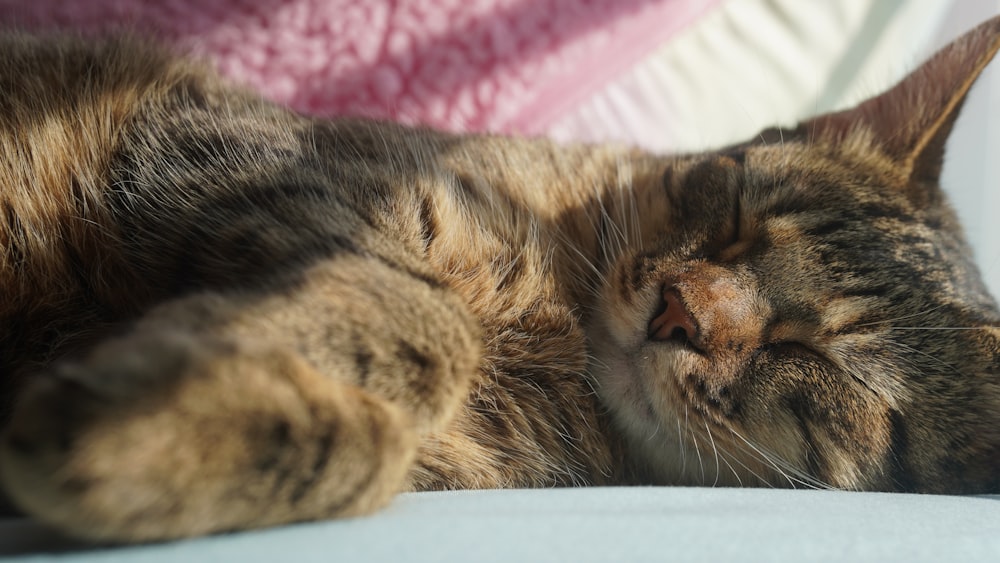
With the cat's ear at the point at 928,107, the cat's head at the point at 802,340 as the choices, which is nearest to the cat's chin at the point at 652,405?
the cat's head at the point at 802,340

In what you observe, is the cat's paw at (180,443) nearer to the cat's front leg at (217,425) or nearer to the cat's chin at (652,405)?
the cat's front leg at (217,425)

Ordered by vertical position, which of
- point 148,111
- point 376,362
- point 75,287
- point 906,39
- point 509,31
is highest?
point 906,39

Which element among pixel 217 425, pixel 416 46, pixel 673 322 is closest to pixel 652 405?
pixel 673 322

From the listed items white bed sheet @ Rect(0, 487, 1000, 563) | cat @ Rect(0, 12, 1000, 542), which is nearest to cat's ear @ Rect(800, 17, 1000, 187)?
cat @ Rect(0, 12, 1000, 542)

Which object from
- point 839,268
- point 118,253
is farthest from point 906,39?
point 118,253

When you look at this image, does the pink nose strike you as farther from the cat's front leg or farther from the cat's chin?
the cat's front leg

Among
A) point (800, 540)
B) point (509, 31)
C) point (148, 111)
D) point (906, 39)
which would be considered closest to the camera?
point (800, 540)

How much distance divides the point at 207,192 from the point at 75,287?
0.24 m

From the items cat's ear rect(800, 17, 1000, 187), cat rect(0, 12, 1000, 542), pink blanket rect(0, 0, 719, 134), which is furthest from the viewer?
pink blanket rect(0, 0, 719, 134)

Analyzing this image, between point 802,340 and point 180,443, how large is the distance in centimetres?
91

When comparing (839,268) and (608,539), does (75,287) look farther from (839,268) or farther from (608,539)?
(839,268)

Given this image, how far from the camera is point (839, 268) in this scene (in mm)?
1157

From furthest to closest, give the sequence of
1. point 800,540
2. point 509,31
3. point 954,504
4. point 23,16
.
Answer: point 509,31 < point 23,16 < point 954,504 < point 800,540

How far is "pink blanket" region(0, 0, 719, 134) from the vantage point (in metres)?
1.82
